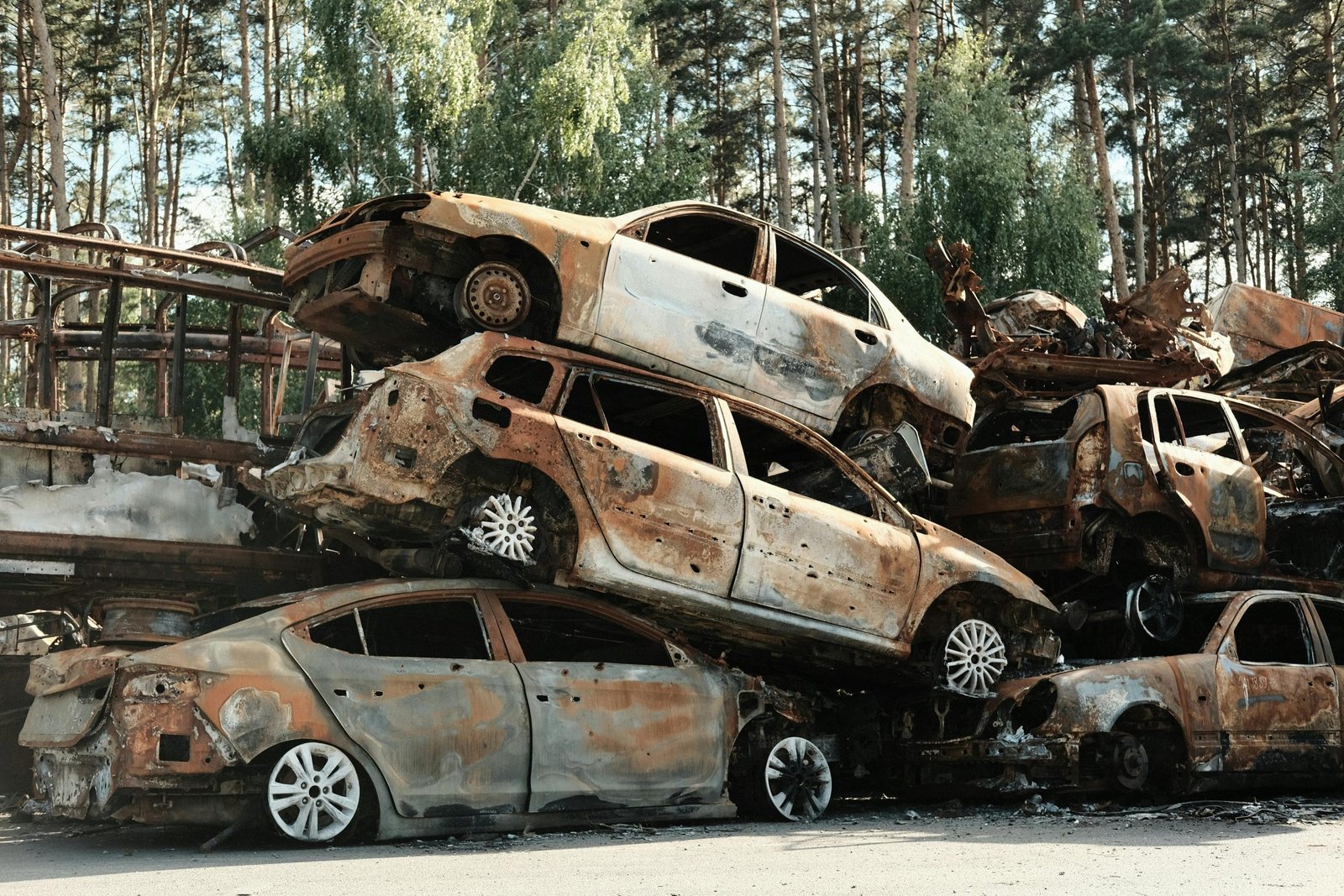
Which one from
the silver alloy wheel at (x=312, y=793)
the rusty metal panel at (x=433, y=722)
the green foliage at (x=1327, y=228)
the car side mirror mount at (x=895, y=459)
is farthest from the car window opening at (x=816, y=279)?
the green foliage at (x=1327, y=228)

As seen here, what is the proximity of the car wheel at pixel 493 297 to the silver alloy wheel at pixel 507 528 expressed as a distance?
4.56 feet

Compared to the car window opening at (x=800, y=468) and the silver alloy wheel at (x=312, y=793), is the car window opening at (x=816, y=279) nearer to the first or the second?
the car window opening at (x=800, y=468)

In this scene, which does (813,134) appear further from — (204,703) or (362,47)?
(204,703)

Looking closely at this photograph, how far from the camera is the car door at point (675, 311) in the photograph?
8570 millimetres

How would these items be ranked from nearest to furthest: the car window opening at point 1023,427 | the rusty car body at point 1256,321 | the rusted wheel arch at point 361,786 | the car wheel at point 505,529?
the rusted wheel arch at point 361,786, the car wheel at point 505,529, the car window opening at point 1023,427, the rusty car body at point 1256,321

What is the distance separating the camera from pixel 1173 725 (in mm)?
8570

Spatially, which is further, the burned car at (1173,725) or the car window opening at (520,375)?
the burned car at (1173,725)

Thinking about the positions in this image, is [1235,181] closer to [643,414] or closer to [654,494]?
[643,414]

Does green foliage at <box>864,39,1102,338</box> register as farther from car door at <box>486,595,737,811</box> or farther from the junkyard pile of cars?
car door at <box>486,595,737,811</box>

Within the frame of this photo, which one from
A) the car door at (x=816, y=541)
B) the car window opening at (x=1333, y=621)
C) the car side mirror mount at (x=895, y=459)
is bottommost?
the car window opening at (x=1333, y=621)

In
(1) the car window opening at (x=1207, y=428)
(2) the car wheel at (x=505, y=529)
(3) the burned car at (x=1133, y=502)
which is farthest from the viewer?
(1) the car window opening at (x=1207, y=428)

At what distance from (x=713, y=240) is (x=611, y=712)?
373 centimetres

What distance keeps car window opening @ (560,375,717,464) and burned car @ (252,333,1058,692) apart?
0.02 m

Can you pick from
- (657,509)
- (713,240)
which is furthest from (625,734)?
(713,240)
